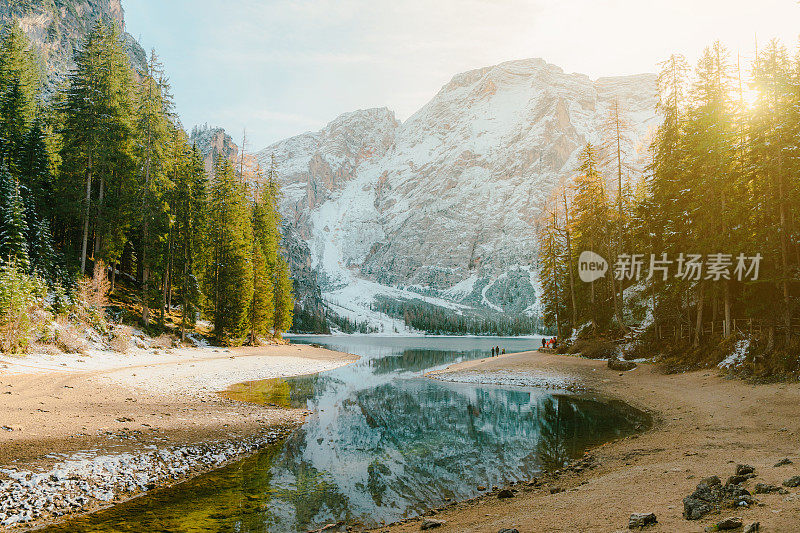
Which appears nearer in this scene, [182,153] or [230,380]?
[230,380]

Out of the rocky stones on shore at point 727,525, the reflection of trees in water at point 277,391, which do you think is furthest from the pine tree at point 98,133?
the rocky stones on shore at point 727,525

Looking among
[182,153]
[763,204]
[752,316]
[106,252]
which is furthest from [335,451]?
[182,153]

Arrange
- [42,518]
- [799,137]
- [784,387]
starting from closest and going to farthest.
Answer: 1. [42,518]
2. [784,387]
3. [799,137]

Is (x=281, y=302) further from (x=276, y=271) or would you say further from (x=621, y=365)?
(x=621, y=365)

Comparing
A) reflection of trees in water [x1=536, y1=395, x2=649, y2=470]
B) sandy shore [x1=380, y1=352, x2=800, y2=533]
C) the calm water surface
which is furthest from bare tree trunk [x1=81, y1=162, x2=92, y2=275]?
reflection of trees in water [x1=536, y1=395, x2=649, y2=470]

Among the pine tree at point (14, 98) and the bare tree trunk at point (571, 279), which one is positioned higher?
the pine tree at point (14, 98)

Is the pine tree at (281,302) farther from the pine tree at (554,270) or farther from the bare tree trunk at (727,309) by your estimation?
the bare tree trunk at (727,309)

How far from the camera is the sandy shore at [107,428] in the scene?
788cm

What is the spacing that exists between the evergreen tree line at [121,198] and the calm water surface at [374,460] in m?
19.4

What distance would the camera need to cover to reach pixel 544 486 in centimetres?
869

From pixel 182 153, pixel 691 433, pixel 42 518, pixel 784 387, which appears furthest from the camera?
pixel 182 153

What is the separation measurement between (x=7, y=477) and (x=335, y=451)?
745 cm

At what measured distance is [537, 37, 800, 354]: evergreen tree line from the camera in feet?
62.0

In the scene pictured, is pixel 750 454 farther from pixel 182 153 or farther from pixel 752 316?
pixel 182 153
